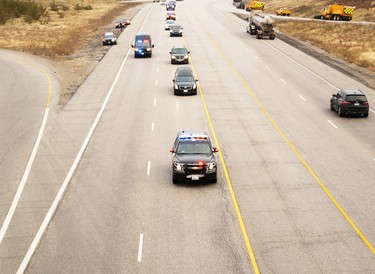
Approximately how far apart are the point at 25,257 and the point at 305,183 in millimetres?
12096

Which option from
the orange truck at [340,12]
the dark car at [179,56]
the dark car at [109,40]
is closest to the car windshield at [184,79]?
the dark car at [179,56]

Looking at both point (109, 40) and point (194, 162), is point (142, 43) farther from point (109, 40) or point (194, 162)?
point (194, 162)

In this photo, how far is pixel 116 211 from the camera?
21.0m

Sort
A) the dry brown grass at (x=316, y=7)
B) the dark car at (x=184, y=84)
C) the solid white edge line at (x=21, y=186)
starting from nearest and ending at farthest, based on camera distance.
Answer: the solid white edge line at (x=21, y=186) < the dark car at (x=184, y=84) < the dry brown grass at (x=316, y=7)

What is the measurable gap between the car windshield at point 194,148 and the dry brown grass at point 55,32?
43348mm

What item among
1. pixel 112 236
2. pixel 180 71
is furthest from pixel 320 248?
pixel 180 71

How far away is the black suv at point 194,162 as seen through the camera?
2312cm

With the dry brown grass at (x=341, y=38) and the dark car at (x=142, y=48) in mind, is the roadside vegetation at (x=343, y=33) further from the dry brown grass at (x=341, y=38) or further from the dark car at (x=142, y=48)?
the dark car at (x=142, y=48)

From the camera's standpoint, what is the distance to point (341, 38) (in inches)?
3071

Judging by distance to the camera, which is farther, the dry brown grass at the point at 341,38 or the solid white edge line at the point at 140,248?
the dry brown grass at the point at 341,38

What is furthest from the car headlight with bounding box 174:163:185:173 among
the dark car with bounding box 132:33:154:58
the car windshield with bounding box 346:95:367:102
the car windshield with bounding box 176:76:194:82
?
the dark car with bounding box 132:33:154:58

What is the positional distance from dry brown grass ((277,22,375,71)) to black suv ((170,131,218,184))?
35.6m

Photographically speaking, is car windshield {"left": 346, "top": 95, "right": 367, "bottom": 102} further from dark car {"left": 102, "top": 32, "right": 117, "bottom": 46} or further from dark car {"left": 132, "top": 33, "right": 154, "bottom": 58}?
dark car {"left": 102, "top": 32, "right": 117, "bottom": 46}

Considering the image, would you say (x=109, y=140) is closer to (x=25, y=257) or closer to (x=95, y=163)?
(x=95, y=163)
